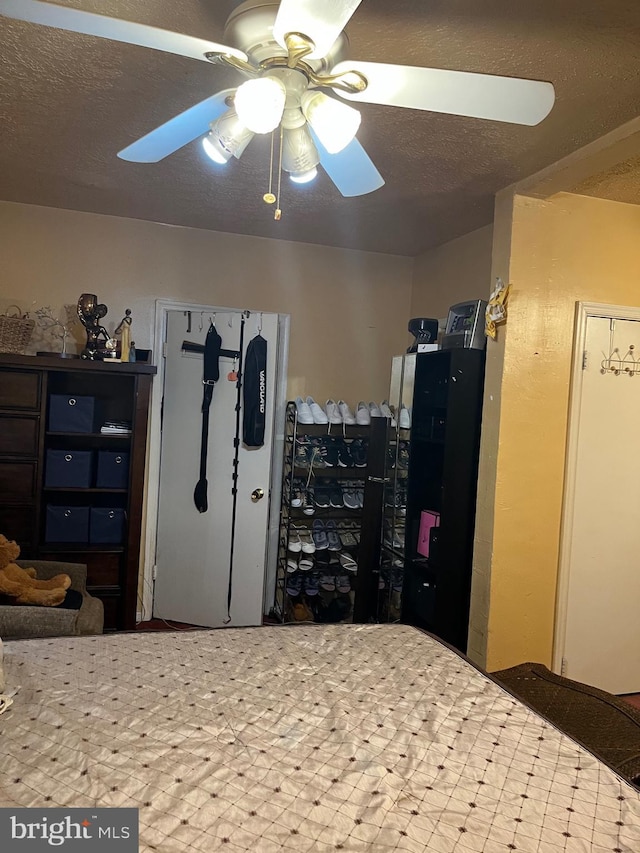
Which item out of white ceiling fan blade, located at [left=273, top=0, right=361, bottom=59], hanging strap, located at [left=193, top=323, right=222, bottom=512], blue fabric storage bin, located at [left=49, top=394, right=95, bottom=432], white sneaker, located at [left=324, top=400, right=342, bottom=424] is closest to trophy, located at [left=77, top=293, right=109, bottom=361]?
blue fabric storage bin, located at [left=49, top=394, right=95, bottom=432]

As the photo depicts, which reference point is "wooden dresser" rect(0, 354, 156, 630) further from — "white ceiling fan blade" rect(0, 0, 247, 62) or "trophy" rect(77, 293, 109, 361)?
"white ceiling fan blade" rect(0, 0, 247, 62)

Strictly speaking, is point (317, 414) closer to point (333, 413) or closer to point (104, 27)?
point (333, 413)

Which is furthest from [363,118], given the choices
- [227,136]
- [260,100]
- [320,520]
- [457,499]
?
[320,520]

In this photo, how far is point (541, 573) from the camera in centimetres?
281

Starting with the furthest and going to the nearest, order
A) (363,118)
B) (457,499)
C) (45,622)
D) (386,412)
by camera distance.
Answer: (386,412) → (457,499) → (45,622) → (363,118)

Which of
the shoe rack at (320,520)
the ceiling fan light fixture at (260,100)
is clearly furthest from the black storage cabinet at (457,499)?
the ceiling fan light fixture at (260,100)

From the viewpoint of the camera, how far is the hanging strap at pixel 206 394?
3.70 meters

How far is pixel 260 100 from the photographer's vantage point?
4.14 feet

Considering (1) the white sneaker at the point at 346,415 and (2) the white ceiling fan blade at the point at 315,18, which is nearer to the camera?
(2) the white ceiling fan blade at the point at 315,18

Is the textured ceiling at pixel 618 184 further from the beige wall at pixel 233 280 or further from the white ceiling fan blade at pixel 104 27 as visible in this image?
the white ceiling fan blade at pixel 104 27

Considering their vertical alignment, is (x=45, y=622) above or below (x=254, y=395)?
below

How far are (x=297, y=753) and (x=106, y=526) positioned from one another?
2.32 metres

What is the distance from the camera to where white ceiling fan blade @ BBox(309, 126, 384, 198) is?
1.61 m

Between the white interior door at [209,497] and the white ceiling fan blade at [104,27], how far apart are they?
8.23ft
